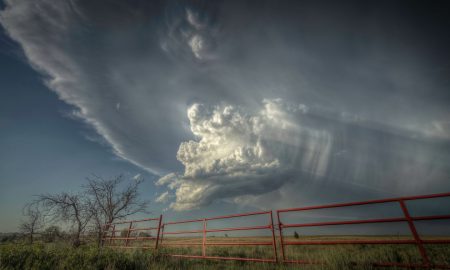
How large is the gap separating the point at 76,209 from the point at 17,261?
44.7 ft

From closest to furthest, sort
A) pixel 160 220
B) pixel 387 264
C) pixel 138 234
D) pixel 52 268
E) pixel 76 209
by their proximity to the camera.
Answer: pixel 387 264
pixel 52 268
pixel 160 220
pixel 138 234
pixel 76 209

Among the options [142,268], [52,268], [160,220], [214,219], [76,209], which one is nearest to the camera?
[52,268]

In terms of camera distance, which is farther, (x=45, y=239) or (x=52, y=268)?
(x=45, y=239)

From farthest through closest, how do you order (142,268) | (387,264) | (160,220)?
(160,220) < (142,268) < (387,264)

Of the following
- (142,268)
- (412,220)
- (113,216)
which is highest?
(113,216)

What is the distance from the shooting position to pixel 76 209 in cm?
1745

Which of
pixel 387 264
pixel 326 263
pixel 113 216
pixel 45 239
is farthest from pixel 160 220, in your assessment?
pixel 45 239

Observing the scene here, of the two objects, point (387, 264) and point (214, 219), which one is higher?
point (214, 219)

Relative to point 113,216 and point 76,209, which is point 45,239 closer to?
point 76,209

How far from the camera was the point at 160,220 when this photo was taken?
32.8ft

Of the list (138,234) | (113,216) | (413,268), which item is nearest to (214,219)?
(413,268)

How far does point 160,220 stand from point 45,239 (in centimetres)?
→ 1648

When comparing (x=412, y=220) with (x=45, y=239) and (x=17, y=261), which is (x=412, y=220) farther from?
(x=45, y=239)

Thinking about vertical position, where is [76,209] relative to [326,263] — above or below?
above
